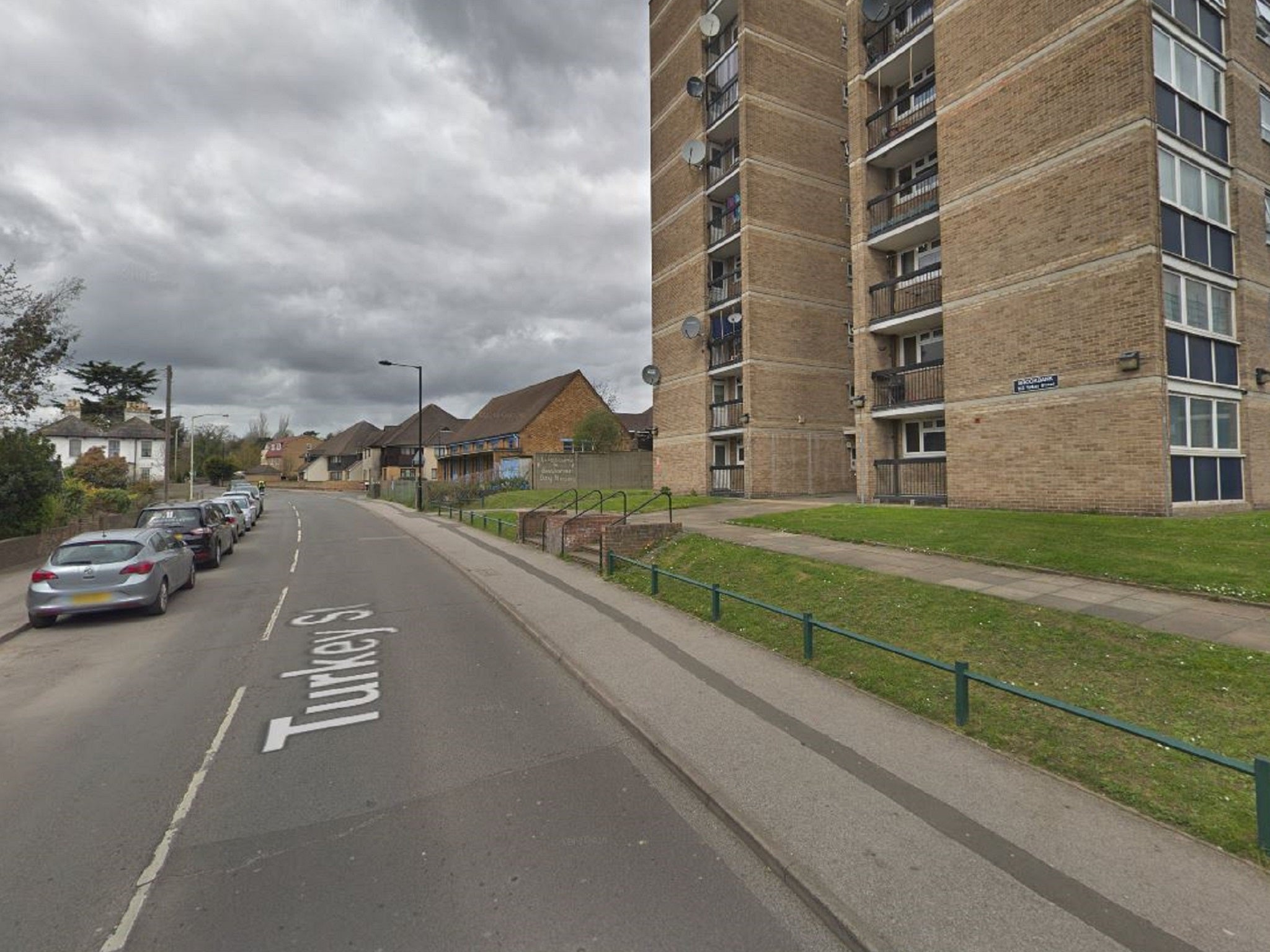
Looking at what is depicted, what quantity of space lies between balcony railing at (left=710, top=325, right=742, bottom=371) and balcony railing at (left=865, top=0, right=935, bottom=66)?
33.6 feet

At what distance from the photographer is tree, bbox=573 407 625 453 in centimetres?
3981

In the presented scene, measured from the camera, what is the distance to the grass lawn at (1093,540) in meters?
7.78

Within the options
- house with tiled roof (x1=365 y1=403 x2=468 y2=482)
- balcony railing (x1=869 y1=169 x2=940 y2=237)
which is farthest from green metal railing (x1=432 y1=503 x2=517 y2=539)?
house with tiled roof (x1=365 y1=403 x2=468 y2=482)

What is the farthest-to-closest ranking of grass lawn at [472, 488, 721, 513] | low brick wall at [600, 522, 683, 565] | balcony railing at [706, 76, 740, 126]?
balcony railing at [706, 76, 740, 126] → grass lawn at [472, 488, 721, 513] → low brick wall at [600, 522, 683, 565]

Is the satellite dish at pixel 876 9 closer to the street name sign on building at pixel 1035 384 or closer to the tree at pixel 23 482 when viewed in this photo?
the street name sign on building at pixel 1035 384

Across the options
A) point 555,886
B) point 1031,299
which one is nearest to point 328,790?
point 555,886

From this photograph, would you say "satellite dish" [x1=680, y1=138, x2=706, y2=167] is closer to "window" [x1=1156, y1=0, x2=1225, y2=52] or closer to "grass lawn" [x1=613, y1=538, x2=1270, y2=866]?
"window" [x1=1156, y1=0, x2=1225, y2=52]

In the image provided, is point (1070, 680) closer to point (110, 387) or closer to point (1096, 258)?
point (1096, 258)

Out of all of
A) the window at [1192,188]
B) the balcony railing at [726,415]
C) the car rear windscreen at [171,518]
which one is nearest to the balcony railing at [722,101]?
the balcony railing at [726,415]

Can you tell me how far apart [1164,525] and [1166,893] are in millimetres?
10824

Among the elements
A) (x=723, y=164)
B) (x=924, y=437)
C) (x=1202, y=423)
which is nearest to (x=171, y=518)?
(x=924, y=437)

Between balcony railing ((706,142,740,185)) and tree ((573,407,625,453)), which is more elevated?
balcony railing ((706,142,740,185))

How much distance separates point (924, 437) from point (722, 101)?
1722cm

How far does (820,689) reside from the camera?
18.7ft
